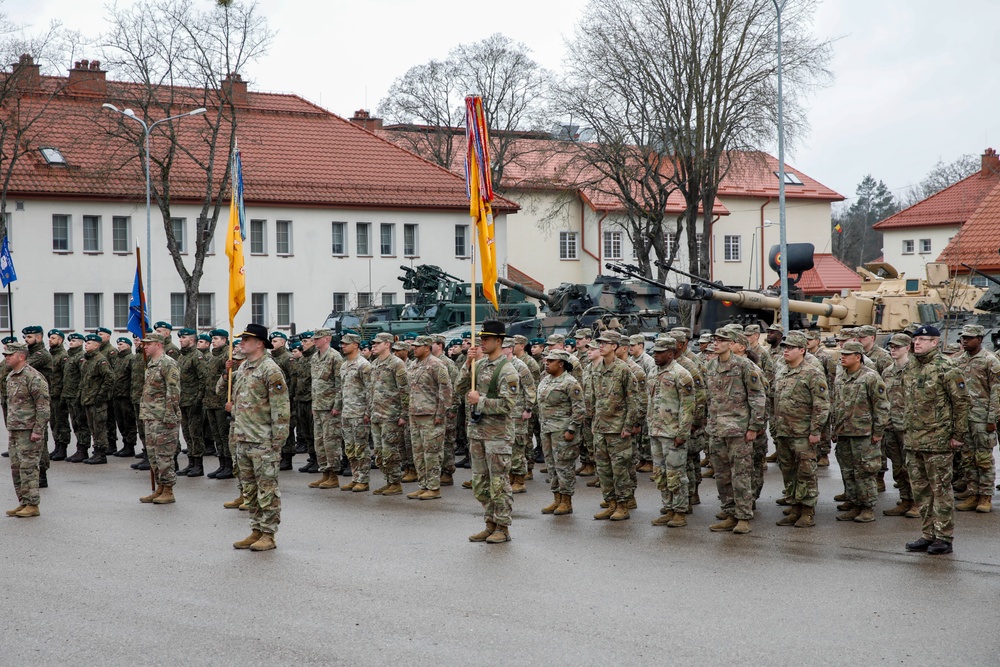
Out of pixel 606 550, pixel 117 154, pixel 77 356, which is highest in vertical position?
pixel 117 154

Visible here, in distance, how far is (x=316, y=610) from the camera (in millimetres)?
7984

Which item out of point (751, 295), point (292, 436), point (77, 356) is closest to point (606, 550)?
point (292, 436)

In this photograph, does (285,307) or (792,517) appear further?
(285,307)

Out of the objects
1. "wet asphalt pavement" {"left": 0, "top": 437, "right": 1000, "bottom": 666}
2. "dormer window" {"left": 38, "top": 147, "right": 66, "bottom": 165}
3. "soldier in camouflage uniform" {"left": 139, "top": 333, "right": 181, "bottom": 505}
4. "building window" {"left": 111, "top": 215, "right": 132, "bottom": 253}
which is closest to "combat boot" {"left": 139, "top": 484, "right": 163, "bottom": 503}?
"soldier in camouflage uniform" {"left": 139, "top": 333, "right": 181, "bottom": 505}

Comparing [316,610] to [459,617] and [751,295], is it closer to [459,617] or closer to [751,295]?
[459,617]

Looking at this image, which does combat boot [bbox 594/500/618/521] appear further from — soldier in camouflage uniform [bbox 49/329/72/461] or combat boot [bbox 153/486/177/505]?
soldier in camouflage uniform [bbox 49/329/72/461]

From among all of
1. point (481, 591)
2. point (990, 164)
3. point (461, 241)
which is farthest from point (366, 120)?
point (481, 591)

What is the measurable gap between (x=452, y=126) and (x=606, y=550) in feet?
153

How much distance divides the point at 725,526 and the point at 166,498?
20.4 ft

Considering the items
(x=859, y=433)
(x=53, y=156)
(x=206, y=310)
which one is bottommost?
(x=859, y=433)

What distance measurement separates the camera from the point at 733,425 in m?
11.1

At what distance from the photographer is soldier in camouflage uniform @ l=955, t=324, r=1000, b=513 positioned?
474 inches

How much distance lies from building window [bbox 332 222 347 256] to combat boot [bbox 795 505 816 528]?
115ft

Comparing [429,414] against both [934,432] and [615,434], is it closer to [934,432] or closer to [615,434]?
[615,434]
